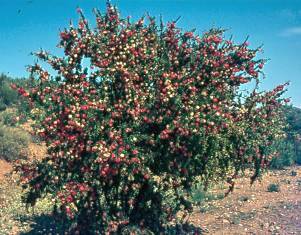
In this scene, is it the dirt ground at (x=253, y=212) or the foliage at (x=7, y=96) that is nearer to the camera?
the dirt ground at (x=253, y=212)

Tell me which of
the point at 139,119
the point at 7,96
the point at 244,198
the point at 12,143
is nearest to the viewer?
the point at 139,119

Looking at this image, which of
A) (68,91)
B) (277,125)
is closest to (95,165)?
(68,91)

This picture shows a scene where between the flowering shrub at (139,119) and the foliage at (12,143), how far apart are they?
52.1ft

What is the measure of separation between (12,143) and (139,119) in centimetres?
1934

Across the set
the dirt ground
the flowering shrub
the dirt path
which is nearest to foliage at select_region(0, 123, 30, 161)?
the dirt ground

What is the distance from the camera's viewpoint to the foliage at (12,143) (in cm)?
2644

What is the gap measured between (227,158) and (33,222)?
7251 millimetres

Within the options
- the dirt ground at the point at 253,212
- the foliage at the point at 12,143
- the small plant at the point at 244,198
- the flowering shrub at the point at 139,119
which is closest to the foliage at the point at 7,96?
the foliage at the point at 12,143

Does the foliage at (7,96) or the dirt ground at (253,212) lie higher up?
the foliage at (7,96)

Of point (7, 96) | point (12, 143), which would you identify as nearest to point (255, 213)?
point (12, 143)

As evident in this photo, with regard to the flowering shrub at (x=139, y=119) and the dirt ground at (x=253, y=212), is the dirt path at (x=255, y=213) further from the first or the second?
the flowering shrub at (x=139, y=119)

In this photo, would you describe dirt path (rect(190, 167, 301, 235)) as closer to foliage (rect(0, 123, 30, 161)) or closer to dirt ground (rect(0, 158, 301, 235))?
dirt ground (rect(0, 158, 301, 235))

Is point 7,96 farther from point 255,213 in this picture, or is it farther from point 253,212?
point 255,213

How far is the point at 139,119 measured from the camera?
9344mm
